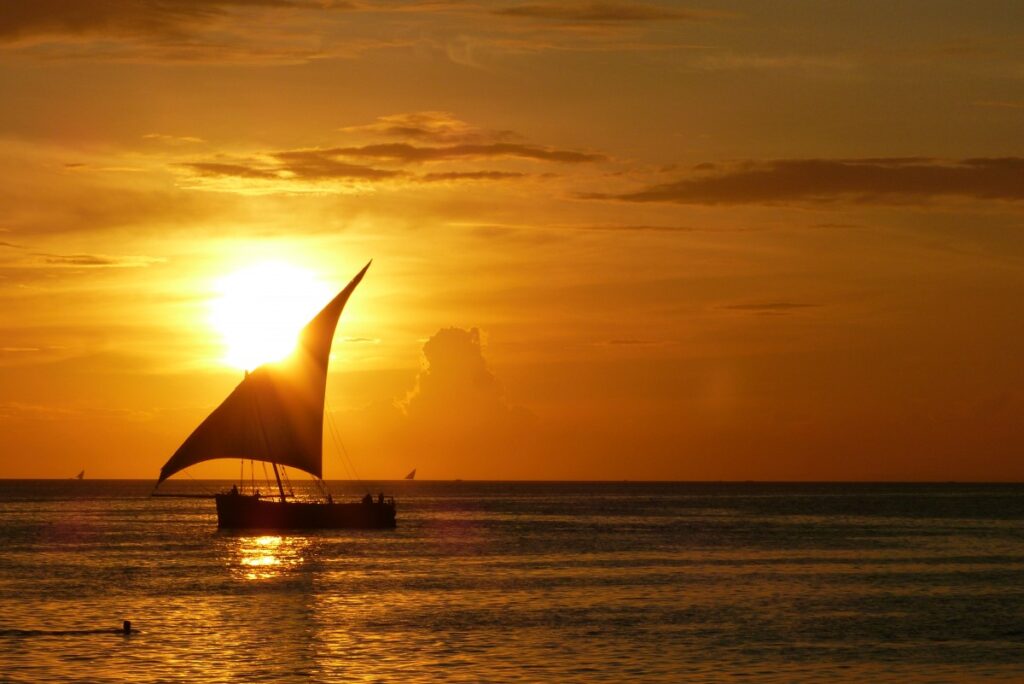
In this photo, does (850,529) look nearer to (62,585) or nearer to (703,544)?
(703,544)

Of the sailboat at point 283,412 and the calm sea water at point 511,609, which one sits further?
the sailboat at point 283,412

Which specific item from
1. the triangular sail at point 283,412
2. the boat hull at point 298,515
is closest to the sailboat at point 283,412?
the triangular sail at point 283,412

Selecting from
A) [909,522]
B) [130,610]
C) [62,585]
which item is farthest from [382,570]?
[909,522]

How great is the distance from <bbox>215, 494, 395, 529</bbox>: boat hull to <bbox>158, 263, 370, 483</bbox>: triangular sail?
4.89m

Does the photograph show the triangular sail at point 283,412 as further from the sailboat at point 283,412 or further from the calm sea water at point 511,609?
the calm sea water at point 511,609

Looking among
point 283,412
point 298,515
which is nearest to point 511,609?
point 283,412

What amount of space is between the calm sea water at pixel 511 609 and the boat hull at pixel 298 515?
4672 mm

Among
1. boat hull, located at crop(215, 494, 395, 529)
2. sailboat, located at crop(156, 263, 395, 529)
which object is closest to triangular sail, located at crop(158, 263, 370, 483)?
sailboat, located at crop(156, 263, 395, 529)

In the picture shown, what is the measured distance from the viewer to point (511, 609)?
51.8 metres

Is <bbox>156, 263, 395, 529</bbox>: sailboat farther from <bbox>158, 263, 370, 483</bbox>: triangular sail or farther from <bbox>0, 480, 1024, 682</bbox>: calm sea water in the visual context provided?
<bbox>0, 480, 1024, 682</bbox>: calm sea water

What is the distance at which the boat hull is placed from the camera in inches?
4149

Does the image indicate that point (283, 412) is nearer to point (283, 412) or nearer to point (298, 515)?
point (283, 412)

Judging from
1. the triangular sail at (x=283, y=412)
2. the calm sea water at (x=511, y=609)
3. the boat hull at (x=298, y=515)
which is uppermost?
the triangular sail at (x=283, y=412)

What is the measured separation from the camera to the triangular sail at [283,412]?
10069cm
